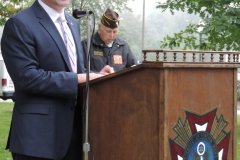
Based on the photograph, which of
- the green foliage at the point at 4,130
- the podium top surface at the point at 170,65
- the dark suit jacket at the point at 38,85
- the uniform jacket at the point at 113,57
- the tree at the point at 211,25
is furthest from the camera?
the tree at the point at 211,25

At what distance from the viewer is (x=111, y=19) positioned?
4.90 meters

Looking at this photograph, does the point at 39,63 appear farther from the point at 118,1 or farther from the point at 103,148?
the point at 118,1

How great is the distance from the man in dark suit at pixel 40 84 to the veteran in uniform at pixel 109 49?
1511 millimetres

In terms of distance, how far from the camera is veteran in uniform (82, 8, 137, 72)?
4.71 m

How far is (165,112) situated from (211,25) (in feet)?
28.1

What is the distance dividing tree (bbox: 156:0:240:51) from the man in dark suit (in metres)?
8.16

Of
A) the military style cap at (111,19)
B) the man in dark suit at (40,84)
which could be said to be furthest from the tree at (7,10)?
the man in dark suit at (40,84)

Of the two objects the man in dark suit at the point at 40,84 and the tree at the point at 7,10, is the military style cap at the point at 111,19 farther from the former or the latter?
the tree at the point at 7,10

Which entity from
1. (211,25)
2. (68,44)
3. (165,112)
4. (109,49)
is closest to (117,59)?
(109,49)

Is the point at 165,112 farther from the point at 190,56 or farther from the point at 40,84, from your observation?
the point at 40,84

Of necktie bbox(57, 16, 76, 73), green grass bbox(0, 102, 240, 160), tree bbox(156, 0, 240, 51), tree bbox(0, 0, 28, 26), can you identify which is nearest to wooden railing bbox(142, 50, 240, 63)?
necktie bbox(57, 16, 76, 73)

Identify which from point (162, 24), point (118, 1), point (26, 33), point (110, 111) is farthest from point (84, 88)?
point (162, 24)

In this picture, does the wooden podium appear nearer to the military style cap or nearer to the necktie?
the necktie

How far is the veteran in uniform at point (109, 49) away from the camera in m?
4.71
